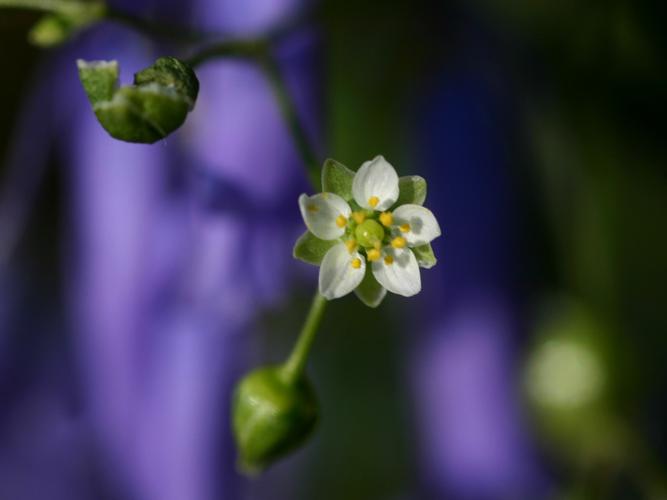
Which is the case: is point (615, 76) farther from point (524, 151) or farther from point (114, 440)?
point (114, 440)

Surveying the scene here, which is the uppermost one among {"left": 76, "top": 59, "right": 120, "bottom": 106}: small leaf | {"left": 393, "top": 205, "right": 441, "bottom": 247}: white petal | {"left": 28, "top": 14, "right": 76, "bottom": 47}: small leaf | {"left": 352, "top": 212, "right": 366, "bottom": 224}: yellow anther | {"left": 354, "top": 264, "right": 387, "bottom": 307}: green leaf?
{"left": 28, "top": 14, "right": 76, "bottom": 47}: small leaf

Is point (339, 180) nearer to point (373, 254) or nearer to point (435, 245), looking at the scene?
point (373, 254)

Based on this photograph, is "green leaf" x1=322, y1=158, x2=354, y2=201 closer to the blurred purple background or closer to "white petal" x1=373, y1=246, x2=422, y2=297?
"white petal" x1=373, y1=246, x2=422, y2=297

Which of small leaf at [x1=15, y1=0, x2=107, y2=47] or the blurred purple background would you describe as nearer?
small leaf at [x1=15, y1=0, x2=107, y2=47]

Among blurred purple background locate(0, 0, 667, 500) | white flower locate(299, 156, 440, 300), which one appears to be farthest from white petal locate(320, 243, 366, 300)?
blurred purple background locate(0, 0, 667, 500)

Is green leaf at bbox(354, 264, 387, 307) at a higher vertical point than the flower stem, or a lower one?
higher

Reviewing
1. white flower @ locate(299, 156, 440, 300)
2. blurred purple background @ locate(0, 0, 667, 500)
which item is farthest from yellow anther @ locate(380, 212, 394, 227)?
blurred purple background @ locate(0, 0, 667, 500)

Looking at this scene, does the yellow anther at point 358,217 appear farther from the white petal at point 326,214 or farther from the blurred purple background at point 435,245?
the blurred purple background at point 435,245
